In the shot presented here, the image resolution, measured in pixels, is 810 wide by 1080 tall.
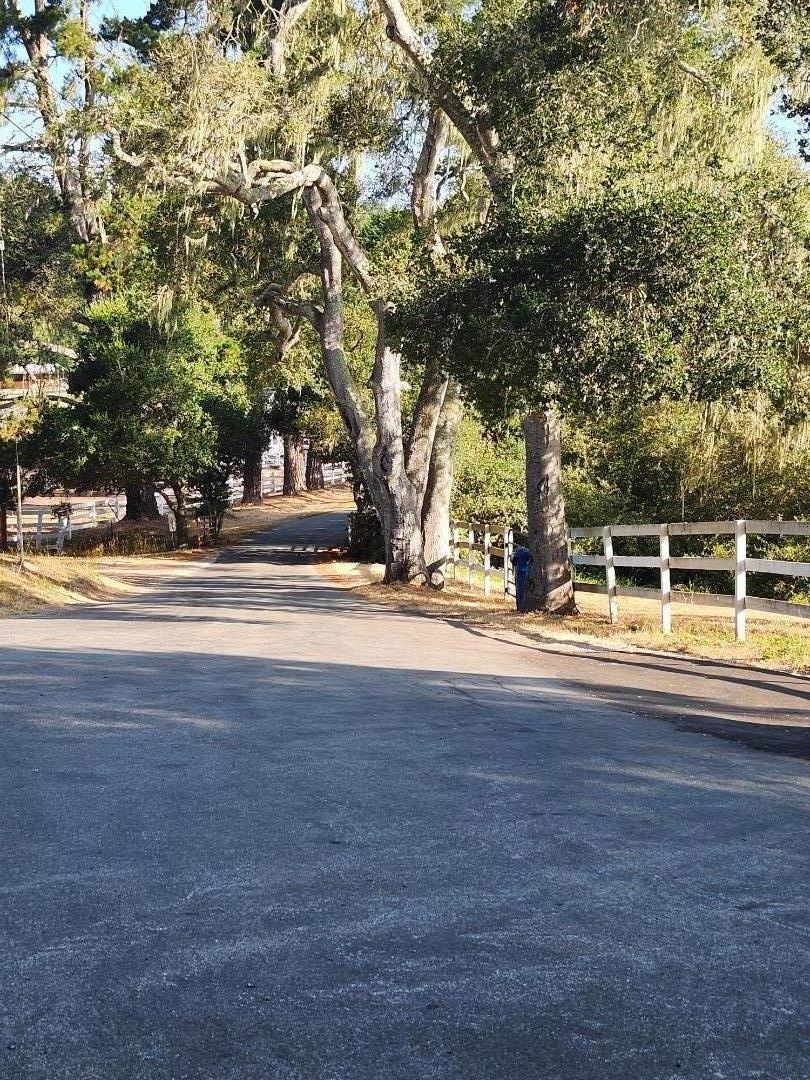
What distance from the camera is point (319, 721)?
30.2 feet

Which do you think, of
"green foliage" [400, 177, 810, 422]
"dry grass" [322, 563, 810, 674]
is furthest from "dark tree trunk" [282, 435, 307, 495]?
"green foliage" [400, 177, 810, 422]

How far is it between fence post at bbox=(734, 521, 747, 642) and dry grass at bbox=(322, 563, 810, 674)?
0.60 feet

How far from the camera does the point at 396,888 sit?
499cm

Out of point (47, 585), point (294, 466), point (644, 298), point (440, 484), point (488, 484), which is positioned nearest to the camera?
point (644, 298)

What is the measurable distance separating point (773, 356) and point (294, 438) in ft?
181

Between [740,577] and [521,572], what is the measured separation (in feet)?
24.4

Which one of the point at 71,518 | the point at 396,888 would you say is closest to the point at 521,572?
the point at 396,888

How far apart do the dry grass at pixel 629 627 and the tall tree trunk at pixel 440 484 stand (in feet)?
Answer: 5.56

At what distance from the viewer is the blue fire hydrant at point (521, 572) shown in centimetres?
2153

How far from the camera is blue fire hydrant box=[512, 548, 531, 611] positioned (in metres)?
21.5

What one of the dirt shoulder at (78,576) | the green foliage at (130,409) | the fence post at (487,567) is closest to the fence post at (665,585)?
the fence post at (487,567)

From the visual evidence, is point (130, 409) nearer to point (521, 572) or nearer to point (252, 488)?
point (521, 572)

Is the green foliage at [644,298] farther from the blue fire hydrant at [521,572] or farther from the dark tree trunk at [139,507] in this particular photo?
the dark tree trunk at [139,507]

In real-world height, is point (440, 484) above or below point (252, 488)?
below
